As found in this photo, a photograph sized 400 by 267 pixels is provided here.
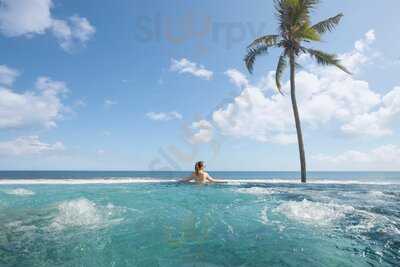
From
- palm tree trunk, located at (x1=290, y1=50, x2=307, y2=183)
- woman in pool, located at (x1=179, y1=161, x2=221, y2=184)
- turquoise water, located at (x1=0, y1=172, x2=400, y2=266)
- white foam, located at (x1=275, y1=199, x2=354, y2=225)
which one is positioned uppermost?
palm tree trunk, located at (x1=290, y1=50, x2=307, y2=183)

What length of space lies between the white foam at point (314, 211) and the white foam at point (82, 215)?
503 cm

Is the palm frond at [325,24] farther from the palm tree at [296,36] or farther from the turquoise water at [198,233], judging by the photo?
the turquoise water at [198,233]

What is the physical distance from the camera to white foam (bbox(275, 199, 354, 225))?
8312 millimetres

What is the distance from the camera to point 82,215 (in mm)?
8859

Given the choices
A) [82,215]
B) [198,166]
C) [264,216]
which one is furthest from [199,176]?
[82,215]

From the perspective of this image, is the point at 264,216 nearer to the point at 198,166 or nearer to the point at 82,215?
the point at 82,215

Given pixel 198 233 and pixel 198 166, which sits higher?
pixel 198 166

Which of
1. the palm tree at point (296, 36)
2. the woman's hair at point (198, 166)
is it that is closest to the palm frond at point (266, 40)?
the palm tree at point (296, 36)

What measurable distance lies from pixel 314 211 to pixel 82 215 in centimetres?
683

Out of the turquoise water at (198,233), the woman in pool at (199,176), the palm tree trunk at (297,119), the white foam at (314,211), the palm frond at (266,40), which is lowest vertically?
the turquoise water at (198,233)

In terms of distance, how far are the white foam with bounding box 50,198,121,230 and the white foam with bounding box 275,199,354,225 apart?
198 inches

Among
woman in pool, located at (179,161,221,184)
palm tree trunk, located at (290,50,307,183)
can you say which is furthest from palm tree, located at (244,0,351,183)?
woman in pool, located at (179,161,221,184)

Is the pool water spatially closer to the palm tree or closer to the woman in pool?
the woman in pool

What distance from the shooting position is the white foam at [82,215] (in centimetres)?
788
